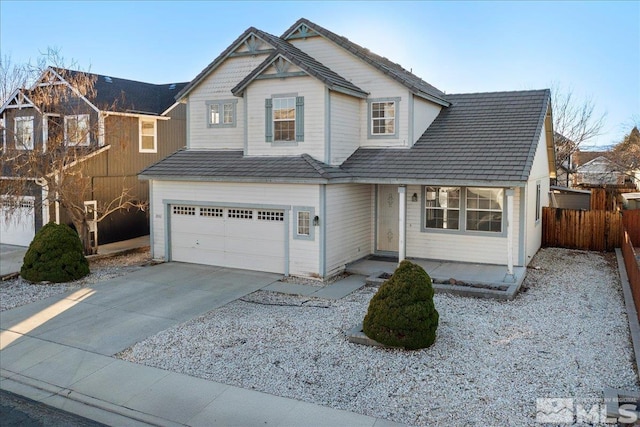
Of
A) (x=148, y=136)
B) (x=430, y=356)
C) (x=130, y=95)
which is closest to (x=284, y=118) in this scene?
(x=430, y=356)

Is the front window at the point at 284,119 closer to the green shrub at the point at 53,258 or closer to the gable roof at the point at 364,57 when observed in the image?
the gable roof at the point at 364,57

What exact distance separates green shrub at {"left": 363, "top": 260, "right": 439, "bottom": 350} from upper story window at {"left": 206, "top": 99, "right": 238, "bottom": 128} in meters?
9.75

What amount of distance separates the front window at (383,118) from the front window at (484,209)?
10.3 feet

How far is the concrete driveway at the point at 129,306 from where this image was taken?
33.6 ft

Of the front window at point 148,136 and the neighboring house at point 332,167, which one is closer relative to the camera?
the neighboring house at point 332,167

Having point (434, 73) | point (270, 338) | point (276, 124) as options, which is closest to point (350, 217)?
point (276, 124)

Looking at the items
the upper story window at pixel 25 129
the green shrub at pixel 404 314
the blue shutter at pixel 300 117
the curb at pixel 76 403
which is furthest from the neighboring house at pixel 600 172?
the curb at pixel 76 403

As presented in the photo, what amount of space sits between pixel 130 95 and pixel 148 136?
2.18 meters

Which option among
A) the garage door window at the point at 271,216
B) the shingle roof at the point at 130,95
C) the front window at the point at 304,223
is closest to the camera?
the front window at the point at 304,223

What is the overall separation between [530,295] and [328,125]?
6.87m

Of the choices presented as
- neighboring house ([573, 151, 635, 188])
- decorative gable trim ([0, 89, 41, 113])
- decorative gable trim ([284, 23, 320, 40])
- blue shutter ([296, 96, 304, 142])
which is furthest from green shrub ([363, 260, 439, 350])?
neighboring house ([573, 151, 635, 188])

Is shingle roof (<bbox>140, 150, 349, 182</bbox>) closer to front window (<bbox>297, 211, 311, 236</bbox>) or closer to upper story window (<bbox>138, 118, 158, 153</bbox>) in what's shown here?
front window (<bbox>297, 211, 311, 236</bbox>)

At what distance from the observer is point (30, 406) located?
7.62 metres

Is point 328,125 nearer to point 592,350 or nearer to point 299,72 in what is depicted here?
point 299,72
